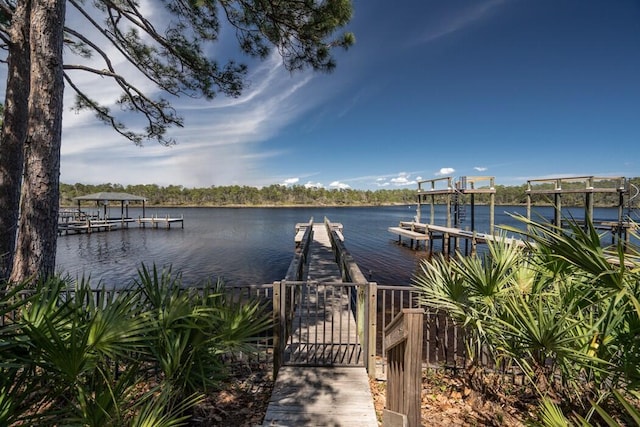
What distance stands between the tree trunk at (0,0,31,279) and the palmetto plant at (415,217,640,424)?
6.95 meters

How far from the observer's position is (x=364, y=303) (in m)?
3.98

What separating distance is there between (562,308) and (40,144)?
6673 mm

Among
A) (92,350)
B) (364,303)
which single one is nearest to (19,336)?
(92,350)

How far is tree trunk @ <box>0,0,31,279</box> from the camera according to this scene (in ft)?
16.3

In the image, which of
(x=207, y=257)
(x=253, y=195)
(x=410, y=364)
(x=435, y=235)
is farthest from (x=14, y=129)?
(x=253, y=195)

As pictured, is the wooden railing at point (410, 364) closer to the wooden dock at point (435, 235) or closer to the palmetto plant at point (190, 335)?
the palmetto plant at point (190, 335)

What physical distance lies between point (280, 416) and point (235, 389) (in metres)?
1.08

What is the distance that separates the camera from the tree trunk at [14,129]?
497cm

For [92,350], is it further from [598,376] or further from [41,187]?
[598,376]

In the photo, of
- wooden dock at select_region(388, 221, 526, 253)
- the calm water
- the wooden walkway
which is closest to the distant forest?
wooden dock at select_region(388, 221, 526, 253)

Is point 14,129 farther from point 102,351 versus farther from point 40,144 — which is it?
point 102,351

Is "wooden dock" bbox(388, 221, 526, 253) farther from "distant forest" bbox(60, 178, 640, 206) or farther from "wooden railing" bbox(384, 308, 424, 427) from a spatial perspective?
"distant forest" bbox(60, 178, 640, 206)

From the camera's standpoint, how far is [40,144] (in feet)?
13.7

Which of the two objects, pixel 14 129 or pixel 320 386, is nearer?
pixel 320 386
